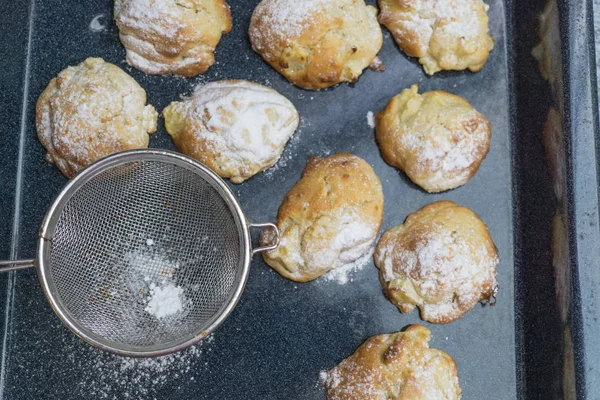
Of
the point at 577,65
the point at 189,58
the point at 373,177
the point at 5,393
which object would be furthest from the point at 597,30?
the point at 5,393

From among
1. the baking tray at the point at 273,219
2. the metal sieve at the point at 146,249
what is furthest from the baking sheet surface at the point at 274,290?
the metal sieve at the point at 146,249

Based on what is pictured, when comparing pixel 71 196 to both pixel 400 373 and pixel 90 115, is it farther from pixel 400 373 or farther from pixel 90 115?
pixel 400 373

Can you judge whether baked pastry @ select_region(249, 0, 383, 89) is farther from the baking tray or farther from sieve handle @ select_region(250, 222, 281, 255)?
sieve handle @ select_region(250, 222, 281, 255)

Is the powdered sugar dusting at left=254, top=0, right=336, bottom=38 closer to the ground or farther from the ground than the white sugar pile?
farther from the ground

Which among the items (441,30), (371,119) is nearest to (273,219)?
(371,119)

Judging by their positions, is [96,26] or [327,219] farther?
[96,26]

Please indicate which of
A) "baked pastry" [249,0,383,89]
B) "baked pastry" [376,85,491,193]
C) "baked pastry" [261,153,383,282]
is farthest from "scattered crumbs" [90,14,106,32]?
"baked pastry" [376,85,491,193]

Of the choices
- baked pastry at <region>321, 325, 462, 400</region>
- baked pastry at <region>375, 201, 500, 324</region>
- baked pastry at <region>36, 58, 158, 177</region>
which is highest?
baked pastry at <region>36, 58, 158, 177</region>
